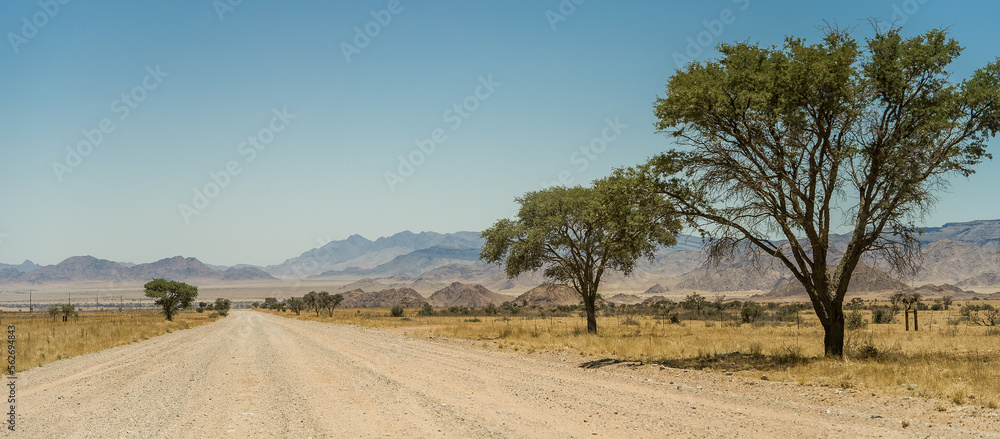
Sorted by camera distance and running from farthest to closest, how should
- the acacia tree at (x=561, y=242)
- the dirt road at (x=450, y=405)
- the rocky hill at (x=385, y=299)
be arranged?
the rocky hill at (x=385, y=299), the acacia tree at (x=561, y=242), the dirt road at (x=450, y=405)

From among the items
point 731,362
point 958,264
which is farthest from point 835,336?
point 958,264

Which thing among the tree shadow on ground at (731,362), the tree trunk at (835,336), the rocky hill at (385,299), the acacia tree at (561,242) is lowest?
the rocky hill at (385,299)

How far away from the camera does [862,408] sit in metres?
9.92

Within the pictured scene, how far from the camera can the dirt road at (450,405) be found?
27.9 feet

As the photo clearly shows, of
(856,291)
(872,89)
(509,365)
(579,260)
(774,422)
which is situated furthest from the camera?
(856,291)

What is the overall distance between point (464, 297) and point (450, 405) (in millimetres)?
169506

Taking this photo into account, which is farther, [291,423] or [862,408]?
[862,408]

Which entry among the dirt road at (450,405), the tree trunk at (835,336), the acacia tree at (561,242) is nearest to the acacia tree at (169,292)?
the acacia tree at (561,242)

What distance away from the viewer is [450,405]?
1039cm

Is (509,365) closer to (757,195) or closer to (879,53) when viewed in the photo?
(757,195)

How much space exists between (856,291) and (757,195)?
15350 cm

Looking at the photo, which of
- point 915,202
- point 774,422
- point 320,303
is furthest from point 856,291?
point 774,422

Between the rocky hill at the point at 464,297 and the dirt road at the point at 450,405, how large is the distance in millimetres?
154949

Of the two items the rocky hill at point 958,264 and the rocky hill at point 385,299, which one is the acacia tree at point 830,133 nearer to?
the rocky hill at point 385,299
